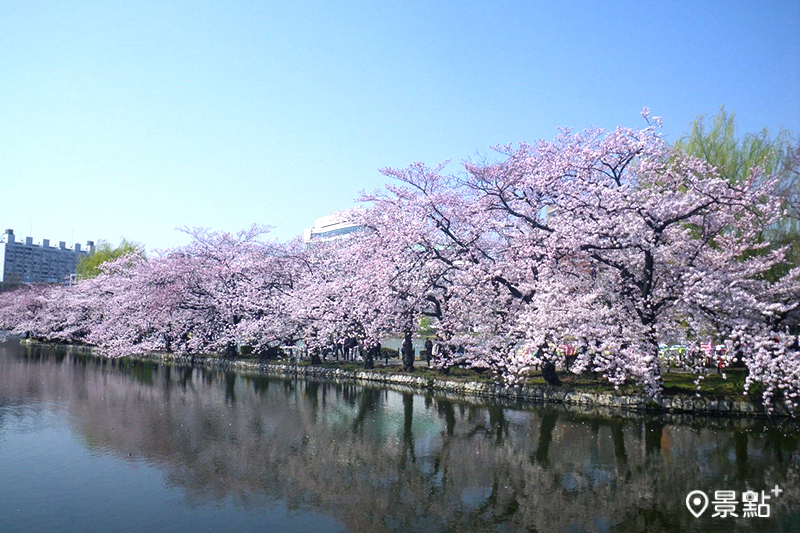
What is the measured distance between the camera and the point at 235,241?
36.4 meters

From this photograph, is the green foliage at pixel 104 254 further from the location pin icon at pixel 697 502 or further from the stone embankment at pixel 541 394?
the location pin icon at pixel 697 502

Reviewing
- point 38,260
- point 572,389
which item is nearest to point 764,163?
point 572,389

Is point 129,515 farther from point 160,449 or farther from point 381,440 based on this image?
point 381,440

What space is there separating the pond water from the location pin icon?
129 mm

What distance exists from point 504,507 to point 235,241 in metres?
30.2

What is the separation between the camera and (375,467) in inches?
444

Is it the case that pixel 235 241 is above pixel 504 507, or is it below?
above

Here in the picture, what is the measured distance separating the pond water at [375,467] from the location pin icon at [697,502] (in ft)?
0.42

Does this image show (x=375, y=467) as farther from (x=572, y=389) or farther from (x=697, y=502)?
(x=572, y=389)

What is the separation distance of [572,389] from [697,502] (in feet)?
32.5

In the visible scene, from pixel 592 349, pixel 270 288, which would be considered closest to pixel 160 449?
pixel 592 349

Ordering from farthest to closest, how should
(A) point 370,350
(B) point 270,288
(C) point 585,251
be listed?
(B) point 270,288 < (A) point 370,350 < (C) point 585,251

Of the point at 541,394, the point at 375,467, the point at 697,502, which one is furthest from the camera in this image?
the point at 541,394

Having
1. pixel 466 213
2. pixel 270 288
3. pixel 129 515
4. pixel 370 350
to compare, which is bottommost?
pixel 129 515
